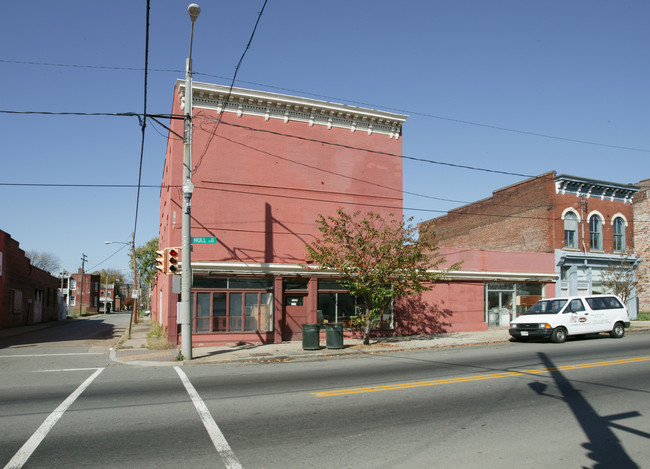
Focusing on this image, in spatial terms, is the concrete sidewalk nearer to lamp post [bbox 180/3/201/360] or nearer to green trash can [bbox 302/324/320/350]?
green trash can [bbox 302/324/320/350]

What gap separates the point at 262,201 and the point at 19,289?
25985 millimetres

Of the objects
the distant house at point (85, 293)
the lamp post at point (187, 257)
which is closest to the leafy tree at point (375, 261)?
the lamp post at point (187, 257)

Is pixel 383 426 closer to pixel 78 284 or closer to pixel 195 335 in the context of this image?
pixel 195 335

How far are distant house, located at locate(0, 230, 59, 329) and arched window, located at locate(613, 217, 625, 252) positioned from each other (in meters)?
37.7

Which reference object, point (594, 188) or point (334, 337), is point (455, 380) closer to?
point (334, 337)

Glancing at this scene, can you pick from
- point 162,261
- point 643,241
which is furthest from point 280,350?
point 643,241

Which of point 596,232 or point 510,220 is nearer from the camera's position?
point 596,232

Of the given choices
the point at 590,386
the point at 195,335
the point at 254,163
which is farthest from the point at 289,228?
the point at 590,386

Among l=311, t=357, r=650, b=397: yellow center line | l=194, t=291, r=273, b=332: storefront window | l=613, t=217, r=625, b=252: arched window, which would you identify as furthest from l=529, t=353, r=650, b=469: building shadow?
l=613, t=217, r=625, b=252: arched window

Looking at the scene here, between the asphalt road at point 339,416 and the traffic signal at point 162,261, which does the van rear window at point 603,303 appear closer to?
the asphalt road at point 339,416

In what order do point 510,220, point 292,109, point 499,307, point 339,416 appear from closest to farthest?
point 339,416 < point 292,109 < point 499,307 < point 510,220

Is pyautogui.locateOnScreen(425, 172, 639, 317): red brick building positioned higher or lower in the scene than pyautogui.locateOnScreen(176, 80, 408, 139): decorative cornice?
lower

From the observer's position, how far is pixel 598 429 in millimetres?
6688

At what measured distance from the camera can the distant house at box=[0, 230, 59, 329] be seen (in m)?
31.7
